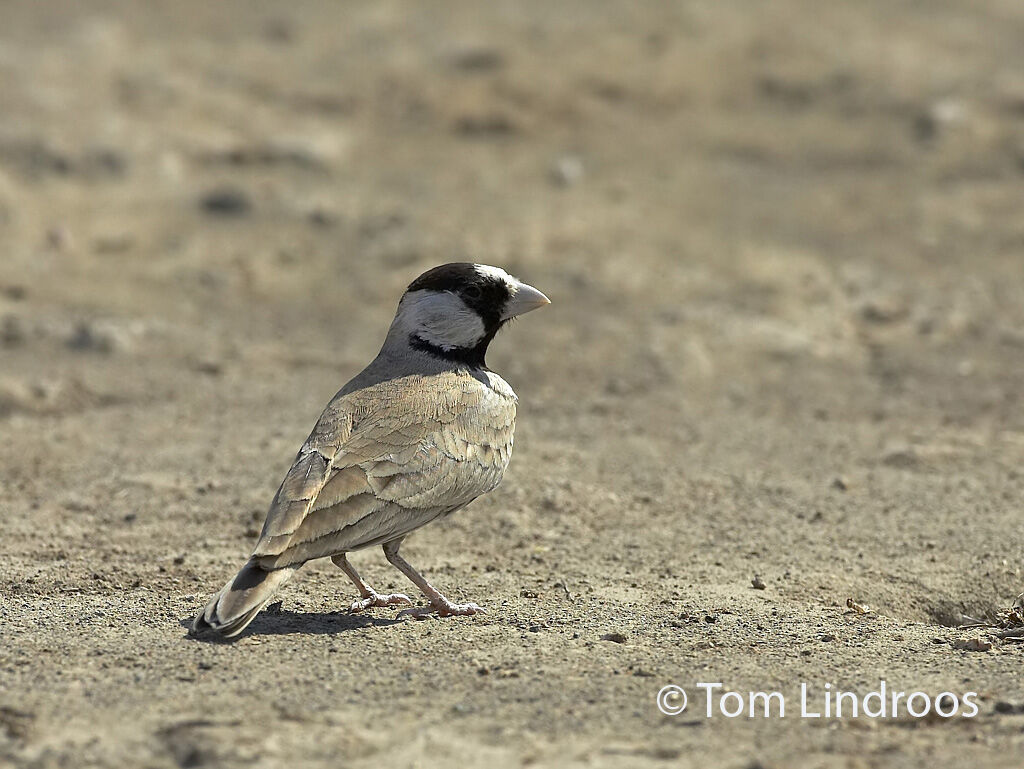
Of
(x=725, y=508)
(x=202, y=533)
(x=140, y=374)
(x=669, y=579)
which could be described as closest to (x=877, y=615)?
(x=669, y=579)

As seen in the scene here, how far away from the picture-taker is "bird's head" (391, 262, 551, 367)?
6.96m

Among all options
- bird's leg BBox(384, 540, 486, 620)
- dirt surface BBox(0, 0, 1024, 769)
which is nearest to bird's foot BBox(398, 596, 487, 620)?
bird's leg BBox(384, 540, 486, 620)

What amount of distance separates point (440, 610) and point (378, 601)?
0.36m

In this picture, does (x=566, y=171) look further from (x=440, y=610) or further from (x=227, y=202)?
(x=440, y=610)

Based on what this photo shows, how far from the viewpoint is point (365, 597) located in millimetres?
6625

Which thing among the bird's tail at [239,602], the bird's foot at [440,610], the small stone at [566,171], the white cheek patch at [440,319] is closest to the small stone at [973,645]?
the bird's foot at [440,610]

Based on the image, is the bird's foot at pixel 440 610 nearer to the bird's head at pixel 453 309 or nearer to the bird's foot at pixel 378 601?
the bird's foot at pixel 378 601

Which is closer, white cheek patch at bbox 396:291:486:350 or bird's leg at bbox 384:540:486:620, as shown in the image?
bird's leg at bbox 384:540:486:620

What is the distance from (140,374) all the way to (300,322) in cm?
154

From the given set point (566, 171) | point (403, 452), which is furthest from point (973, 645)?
point (566, 171)

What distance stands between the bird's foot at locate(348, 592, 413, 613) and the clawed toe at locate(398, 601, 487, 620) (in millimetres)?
182

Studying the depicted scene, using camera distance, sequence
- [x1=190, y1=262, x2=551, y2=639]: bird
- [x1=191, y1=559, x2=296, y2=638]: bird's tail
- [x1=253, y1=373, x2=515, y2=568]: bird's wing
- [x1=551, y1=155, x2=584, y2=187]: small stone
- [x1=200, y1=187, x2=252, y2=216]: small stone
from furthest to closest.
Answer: [x1=551, y1=155, x2=584, y2=187]: small stone
[x1=200, y1=187, x2=252, y2=216]: small stone
[x1=253, y1=373, x2=515, y2=568]: bird's wing
[x1=190, y1=262, x2=551, y2=639]: bird
[x1=191, y1=559, x2=296, y2=638]: bird's tail

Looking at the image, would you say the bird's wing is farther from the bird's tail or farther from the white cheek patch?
the white cheek patch

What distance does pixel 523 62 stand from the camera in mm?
15766
